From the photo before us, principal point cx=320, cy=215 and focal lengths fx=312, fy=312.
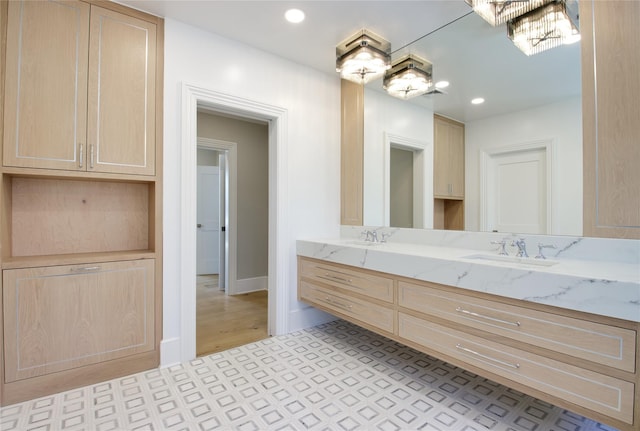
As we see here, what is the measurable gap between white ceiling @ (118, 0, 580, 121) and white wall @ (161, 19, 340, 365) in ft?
0.58

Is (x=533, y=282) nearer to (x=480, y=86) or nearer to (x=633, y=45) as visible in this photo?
(x=633, y=45)

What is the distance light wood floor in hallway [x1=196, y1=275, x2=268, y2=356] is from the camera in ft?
9.03

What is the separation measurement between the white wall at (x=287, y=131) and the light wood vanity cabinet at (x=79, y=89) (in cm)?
16

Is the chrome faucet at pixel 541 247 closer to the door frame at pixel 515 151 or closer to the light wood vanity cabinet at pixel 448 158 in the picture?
the door frame at pixel 515 151

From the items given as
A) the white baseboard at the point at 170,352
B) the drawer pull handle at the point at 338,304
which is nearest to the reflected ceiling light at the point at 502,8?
the drawer pull handle at the point at 338,304

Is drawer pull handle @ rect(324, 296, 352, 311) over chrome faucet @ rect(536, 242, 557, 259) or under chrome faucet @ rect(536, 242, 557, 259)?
under

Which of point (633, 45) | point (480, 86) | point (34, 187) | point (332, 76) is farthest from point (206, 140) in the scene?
point (633, 45)

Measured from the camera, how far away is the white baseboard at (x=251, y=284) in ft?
14.5

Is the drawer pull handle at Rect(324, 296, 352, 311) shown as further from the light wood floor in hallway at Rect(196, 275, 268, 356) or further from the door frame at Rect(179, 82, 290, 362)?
the light wood floor in hallway at Rect(196, 275, 268, 356)

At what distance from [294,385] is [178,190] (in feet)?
5.30

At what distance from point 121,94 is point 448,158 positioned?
247 cm

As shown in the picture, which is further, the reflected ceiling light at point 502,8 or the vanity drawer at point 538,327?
the reflected ceiling light at point 502,8

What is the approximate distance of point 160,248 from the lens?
2.29 m

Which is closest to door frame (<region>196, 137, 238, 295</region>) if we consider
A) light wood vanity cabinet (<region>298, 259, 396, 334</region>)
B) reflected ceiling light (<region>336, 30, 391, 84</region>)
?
light wood vanity cabinet (<region>298, 259, 396, 334</region>)
